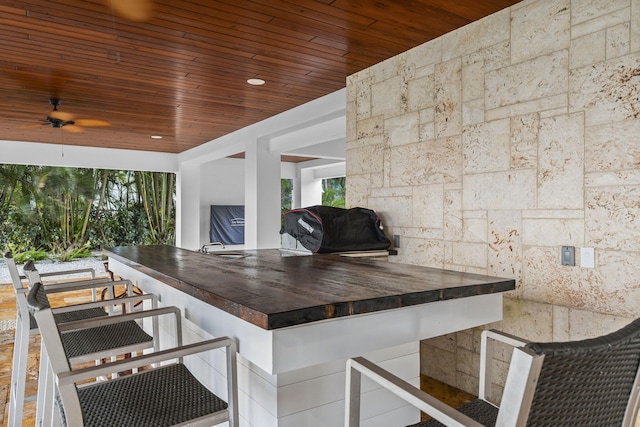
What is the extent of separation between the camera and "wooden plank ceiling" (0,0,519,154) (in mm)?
2680

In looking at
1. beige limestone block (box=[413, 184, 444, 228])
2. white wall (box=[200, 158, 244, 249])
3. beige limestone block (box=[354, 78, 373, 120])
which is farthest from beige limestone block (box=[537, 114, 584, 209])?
white wall (box=[200, 158, 244, 249])

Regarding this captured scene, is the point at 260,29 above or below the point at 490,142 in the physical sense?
above

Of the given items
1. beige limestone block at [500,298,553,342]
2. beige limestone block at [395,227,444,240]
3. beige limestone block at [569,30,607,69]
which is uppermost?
beige limestone block at [569,30,607,69]

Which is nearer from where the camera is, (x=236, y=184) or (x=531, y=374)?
(x=531, y=374)

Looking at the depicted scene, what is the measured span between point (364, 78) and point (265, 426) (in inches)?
115

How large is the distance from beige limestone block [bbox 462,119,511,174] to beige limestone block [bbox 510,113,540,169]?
0.03 meters

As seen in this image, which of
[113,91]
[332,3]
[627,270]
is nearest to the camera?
[627,270]

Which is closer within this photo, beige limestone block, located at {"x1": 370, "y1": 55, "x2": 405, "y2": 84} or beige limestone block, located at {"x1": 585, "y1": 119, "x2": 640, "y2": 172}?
beige limestone block, located at {"x1": 585, "y1": 119, "x2": 640, "y2": 172}

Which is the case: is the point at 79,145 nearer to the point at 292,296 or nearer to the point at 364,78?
the point at 364,78

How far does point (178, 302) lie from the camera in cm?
197

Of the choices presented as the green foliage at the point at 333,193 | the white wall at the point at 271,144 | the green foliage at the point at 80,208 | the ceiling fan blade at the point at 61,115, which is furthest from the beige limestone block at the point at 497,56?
the green foliage at the point at 80,208

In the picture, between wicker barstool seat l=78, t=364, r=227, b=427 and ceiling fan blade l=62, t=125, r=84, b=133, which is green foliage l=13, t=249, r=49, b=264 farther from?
wicker barstool seat l=78, t=364, r=227, b=427

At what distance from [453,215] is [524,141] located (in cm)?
66

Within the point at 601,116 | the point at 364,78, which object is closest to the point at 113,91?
the point at 364,78
